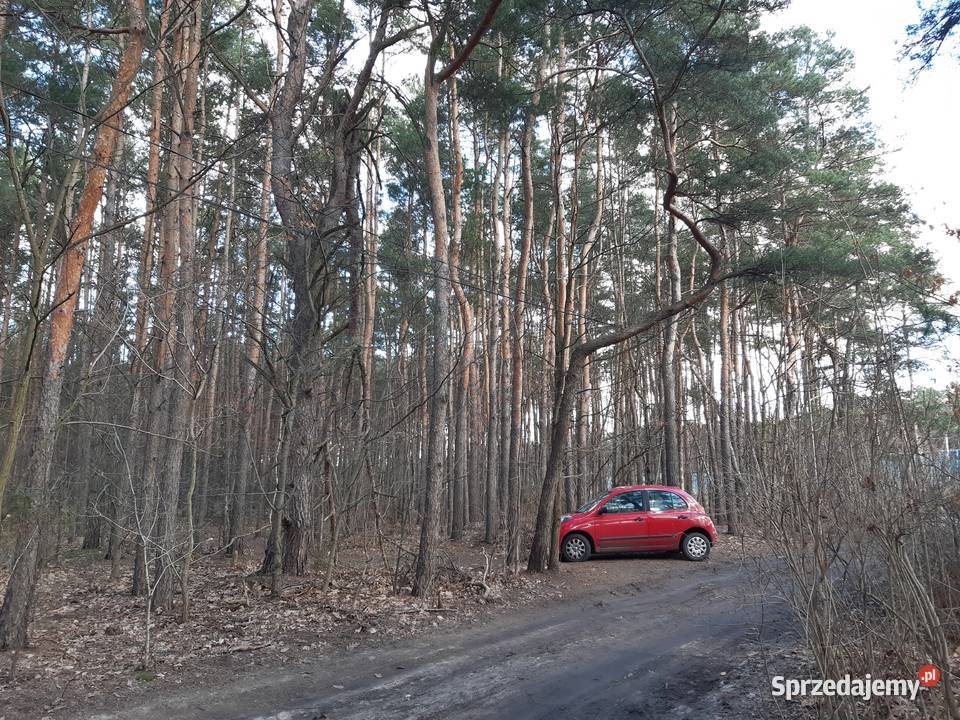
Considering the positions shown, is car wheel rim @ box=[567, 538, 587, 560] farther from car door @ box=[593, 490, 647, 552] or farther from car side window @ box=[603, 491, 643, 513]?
car side window @ box=[603, 491, 643, 513]

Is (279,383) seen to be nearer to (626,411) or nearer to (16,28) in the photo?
(16,28)

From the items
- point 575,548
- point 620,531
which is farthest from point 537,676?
point 620,531

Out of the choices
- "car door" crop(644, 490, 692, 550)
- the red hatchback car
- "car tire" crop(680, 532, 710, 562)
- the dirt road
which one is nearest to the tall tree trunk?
the dirt road

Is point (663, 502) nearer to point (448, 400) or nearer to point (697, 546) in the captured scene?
point (697, 546)

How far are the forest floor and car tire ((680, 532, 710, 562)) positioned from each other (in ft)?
5.42

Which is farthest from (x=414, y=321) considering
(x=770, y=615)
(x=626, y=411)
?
(x=770, y=615)

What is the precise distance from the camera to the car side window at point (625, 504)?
13.2 meters

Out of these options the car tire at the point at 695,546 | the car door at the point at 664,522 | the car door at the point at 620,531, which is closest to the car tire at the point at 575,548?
the car door at the point at 620,531

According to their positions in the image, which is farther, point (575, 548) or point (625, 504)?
point (625, 504)

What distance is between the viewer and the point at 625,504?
13.3 meters

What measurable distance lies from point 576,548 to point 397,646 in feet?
21.3

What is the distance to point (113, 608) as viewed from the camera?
358 inches

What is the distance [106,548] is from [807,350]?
16429mm

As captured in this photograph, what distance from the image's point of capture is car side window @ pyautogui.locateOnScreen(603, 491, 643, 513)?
1323 cm
